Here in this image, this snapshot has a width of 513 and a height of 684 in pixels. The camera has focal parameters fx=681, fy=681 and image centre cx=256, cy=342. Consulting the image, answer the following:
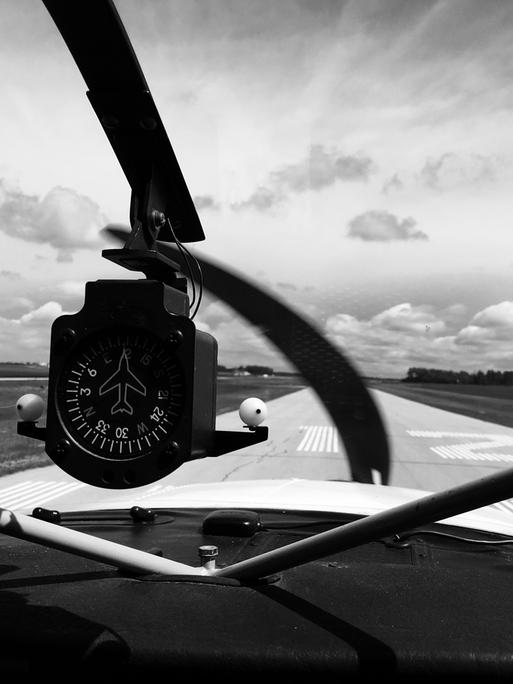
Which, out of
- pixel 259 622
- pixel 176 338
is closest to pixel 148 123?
pixel 176 338

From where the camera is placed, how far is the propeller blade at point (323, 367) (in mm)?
2473

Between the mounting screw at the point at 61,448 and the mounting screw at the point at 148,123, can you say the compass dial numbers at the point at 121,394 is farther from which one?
the mounting screw at the point at 148,123

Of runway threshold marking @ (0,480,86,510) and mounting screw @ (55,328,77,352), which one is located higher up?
mounting screw @ (55,328,77,352)

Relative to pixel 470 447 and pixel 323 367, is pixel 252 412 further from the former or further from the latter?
pixel 470 447

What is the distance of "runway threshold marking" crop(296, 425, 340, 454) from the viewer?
11.7m

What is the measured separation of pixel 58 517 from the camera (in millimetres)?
2188

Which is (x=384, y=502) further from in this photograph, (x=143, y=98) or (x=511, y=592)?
(x=143, y=98)

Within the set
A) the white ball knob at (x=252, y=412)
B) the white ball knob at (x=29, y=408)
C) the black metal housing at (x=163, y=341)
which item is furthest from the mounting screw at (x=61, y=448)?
the white ball knob at (x=252, y=412)

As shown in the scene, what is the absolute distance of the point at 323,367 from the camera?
3.07 meters

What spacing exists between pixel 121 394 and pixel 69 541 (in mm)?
317

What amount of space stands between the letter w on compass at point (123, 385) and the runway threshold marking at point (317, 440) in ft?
32.4

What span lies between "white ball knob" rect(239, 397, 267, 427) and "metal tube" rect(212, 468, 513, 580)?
231 millimetres

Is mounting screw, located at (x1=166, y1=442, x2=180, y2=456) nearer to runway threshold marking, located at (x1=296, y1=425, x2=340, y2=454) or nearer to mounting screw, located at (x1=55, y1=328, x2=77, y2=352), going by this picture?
mounting screw, located at (x1=55, y1=328, x2=77, y2=352)

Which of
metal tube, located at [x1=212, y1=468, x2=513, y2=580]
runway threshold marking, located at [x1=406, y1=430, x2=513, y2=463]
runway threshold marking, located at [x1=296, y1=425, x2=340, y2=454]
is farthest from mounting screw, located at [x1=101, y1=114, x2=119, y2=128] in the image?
runway threshold marking, located at [x1=406, y1=430, x2=513, y2=463]
